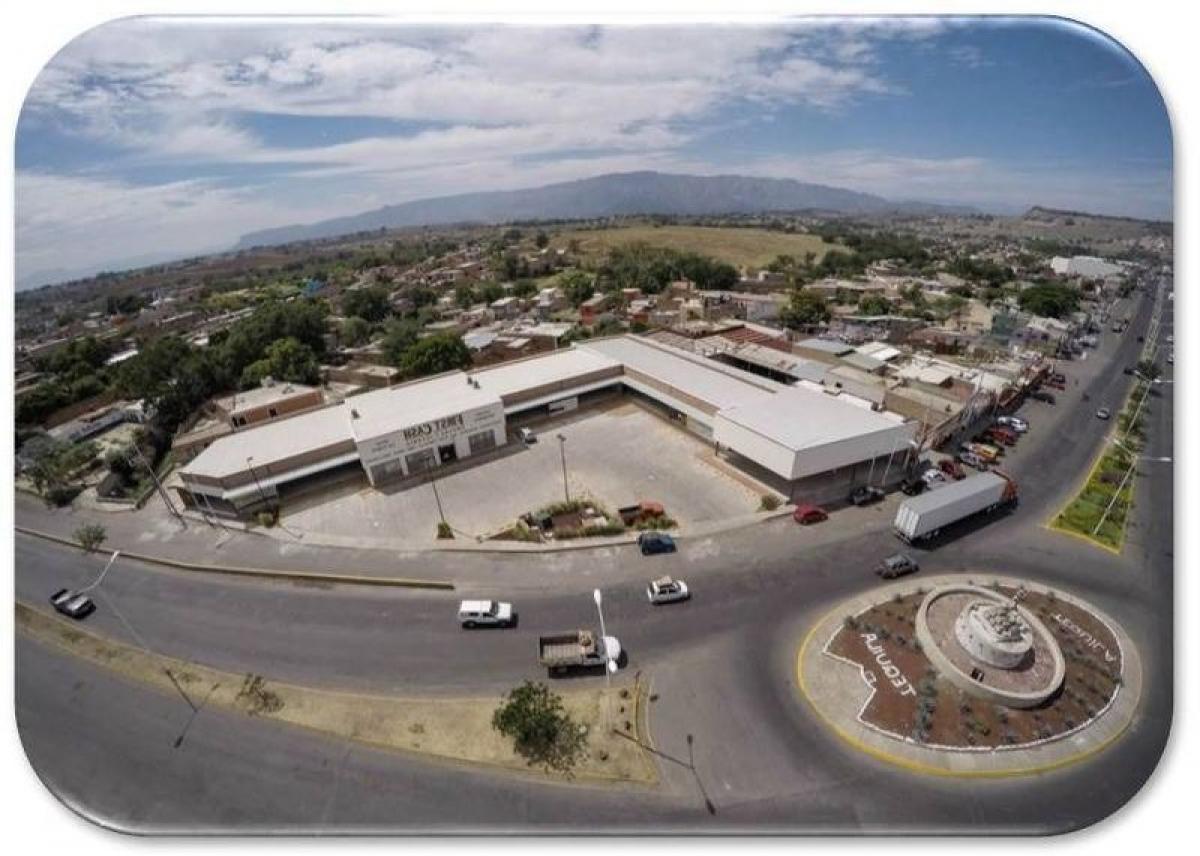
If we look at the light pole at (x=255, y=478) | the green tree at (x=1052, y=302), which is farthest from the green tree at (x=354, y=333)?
the green tree at (x=1052, y=302)

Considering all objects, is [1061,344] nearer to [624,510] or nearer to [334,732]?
[624,510]

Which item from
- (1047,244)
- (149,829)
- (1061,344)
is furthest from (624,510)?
(1047,244)

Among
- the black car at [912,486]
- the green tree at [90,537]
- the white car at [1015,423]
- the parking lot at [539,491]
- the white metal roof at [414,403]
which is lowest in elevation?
the white car at [1015,423]

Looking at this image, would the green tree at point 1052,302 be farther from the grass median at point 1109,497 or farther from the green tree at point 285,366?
the green tree at point 285,366

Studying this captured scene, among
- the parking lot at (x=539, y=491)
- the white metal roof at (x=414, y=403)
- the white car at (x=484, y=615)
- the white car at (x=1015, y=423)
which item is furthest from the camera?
the white car at (x=1015, y=423)

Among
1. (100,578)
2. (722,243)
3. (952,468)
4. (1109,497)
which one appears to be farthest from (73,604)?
(722,243)

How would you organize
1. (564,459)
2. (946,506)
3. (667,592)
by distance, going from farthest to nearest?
1. (564,459)
2. (946,506)
3. (667,592)

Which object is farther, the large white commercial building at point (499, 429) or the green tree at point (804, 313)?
the green tree at point (804, 313)

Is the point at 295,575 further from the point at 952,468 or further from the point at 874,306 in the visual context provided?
the point at 874,306
